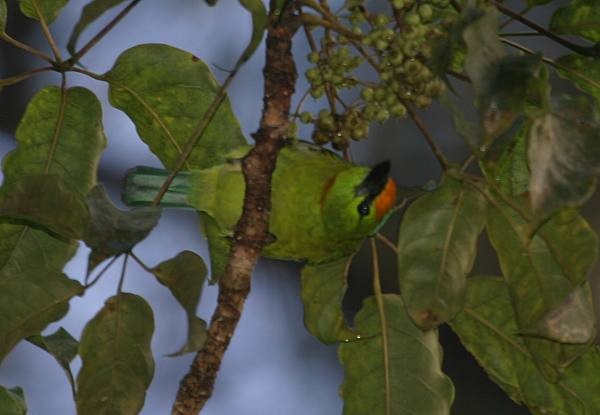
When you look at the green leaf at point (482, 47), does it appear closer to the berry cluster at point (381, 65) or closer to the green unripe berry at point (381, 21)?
the berry cluster at point (381, 65)

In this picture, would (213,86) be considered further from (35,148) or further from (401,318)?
(401,318)

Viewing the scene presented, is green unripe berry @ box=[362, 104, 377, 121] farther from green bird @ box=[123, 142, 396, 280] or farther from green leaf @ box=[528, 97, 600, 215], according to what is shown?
green leaf @ box=[528, 97, 600, 215]

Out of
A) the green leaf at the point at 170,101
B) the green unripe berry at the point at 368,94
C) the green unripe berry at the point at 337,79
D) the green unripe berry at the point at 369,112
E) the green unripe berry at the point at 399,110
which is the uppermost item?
the green leaf at the point at 170,101

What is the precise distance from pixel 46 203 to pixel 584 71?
97 cm

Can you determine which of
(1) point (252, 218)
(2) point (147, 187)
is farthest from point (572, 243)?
(2) point (147, 187)

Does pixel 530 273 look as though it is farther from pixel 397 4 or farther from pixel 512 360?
pixel 397 4

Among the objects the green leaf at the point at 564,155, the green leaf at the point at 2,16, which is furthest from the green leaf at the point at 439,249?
the green leaf at the point at 2,16

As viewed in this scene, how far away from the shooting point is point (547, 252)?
69.1 inches

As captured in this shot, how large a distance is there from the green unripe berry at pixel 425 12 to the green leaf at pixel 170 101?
0.41 metres

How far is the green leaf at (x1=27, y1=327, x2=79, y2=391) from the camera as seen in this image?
6.66ft

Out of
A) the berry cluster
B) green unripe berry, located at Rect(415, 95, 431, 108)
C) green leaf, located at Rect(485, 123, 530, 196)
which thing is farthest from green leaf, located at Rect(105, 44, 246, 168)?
green leaf, located at Rect(485, 123, 530, 196)

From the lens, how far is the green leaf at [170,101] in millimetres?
2004

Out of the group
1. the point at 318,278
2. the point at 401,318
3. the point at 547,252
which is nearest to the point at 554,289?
the point at 547,252

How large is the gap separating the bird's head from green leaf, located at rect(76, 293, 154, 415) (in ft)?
1.70
